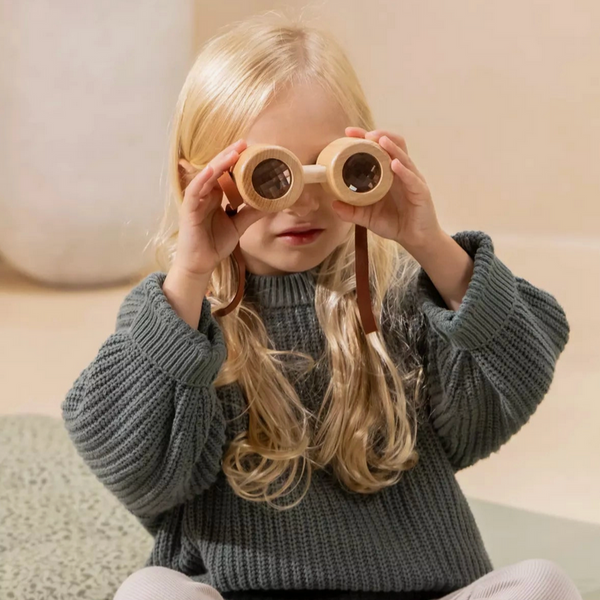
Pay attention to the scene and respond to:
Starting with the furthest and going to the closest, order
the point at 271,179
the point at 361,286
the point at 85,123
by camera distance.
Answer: the point at 85,123 < the point at 361,286 < the point at 271,179

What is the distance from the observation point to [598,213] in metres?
1.67

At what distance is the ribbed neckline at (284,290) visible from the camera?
0.76 metres

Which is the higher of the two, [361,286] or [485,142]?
[361,286]

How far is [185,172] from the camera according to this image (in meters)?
0.79

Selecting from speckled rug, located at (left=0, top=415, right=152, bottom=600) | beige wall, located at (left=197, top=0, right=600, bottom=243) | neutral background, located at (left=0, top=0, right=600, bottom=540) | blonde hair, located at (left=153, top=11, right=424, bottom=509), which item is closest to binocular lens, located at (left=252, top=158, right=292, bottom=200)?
blonde hair, located at (left=153, top=11, right=424, bottom=509)

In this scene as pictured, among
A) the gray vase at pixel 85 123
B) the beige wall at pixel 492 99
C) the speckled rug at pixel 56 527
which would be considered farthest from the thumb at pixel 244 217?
the beige wall at pixel 492 99

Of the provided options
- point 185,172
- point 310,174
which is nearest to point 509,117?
point 185,172

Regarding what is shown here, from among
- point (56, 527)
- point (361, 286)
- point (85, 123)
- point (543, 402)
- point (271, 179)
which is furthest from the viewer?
point (85, 123)

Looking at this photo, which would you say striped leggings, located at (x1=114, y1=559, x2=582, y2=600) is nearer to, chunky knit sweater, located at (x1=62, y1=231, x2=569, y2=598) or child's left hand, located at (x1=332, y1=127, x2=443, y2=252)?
chunky knit sweater, located at (x1=62, y1=231, x2=569, y2=598)

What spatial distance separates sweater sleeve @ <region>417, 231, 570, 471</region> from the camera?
0.69m

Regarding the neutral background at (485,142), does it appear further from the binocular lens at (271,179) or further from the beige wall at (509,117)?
the binocular lens at (271,179)

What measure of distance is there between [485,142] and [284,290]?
1.11 metres

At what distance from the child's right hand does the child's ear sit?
0.28 feet

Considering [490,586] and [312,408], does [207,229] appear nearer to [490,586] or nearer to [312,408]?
[312,408]
